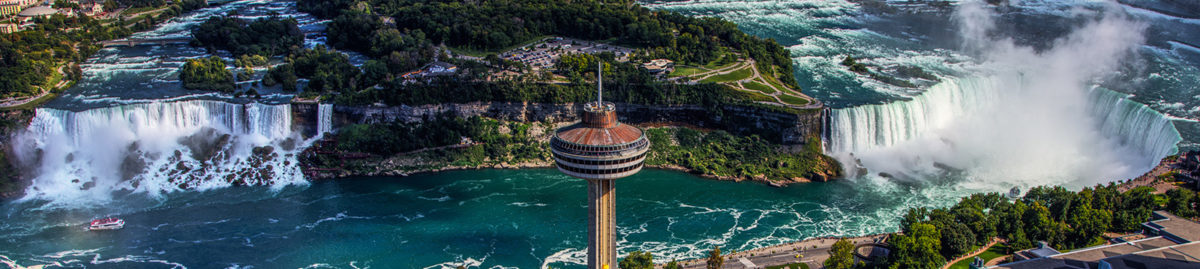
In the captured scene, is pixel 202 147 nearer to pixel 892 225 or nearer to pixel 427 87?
pixel 427 87

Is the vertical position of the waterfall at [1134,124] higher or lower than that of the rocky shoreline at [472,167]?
higher

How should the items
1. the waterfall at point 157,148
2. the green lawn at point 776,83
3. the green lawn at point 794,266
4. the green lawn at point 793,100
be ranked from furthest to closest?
the green lawn at point 776,83, the green lawn at point 793,100, the waterfall at point 157,148, the green lawn at point 794,266

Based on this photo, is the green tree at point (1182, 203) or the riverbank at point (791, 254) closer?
the riverbank at point (791, 254)

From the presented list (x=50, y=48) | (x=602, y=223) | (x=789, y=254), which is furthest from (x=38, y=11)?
(x=789, y=254)

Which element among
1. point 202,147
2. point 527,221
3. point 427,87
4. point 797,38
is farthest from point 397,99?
point 797,38

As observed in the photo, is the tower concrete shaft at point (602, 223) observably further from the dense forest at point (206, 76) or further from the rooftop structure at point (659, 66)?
the dense forest at point (206, 76)

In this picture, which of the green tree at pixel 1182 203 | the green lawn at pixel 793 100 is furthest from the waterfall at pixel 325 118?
the green tree at pixel 1182 203
